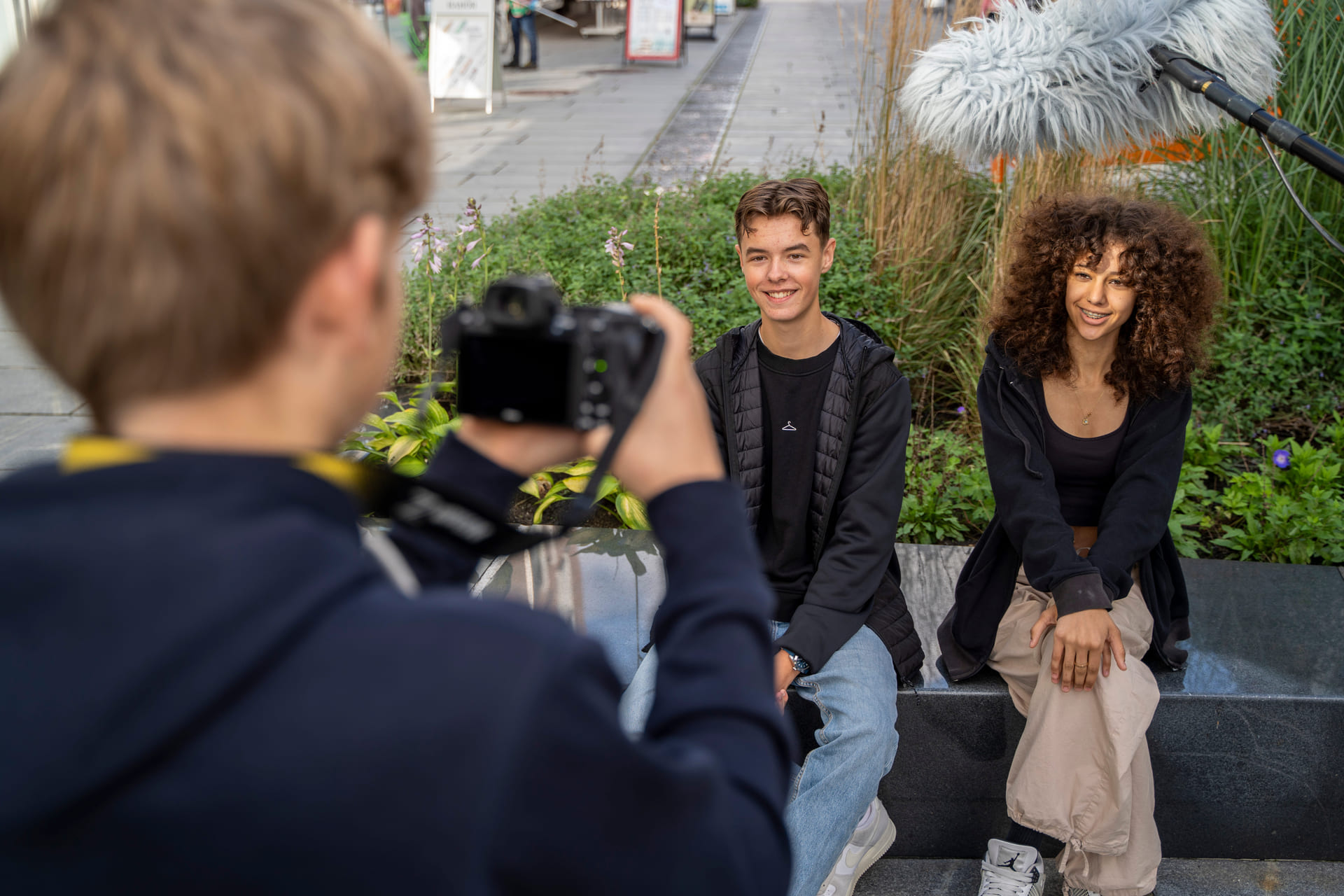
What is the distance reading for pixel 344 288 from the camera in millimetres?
771

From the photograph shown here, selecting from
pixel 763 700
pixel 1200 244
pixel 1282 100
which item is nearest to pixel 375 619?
pixel 763 700

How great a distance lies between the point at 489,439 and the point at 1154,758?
7.48 feet

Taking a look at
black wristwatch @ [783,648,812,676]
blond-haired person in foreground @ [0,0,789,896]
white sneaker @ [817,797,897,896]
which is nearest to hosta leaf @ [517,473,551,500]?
black wristwatch @ [783,648,812,676]

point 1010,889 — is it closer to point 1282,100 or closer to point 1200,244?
point 1200,244

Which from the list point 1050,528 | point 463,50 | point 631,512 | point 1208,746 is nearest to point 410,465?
point 631,512

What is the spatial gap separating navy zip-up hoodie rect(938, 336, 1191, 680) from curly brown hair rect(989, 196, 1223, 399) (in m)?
0.08

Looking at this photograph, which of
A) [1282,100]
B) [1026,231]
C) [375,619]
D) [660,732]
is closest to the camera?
[375,619]

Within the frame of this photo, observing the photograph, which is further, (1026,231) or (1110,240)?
(1026,231)

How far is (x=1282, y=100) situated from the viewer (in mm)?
4301

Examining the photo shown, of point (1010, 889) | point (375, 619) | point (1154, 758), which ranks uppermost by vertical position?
point (375, 619)

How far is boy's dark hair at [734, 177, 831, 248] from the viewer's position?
109 inches

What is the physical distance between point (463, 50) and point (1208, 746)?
1045cm

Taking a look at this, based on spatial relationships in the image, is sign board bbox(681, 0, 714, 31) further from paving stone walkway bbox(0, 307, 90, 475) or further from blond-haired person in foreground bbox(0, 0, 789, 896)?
blond-haired person in foreground bbox(0, 0, 789, 896)

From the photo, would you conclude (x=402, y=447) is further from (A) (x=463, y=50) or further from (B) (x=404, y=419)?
(A) (x=463, y=50)
